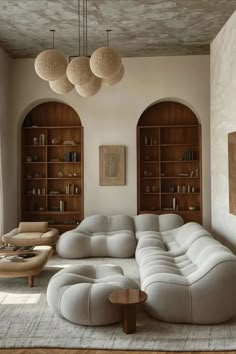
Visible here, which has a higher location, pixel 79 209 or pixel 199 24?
pixel 199 24

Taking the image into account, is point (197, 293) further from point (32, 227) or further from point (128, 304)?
point (32, 227)

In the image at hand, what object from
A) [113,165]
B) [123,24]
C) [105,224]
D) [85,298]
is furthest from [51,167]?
[85,298]

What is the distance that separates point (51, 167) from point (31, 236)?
2110mm

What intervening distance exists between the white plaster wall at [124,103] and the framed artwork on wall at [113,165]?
111 millimetres

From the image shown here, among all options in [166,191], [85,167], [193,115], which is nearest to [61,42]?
[85,167]

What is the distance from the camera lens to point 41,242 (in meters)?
6.80

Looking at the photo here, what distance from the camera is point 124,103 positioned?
816 centimetres

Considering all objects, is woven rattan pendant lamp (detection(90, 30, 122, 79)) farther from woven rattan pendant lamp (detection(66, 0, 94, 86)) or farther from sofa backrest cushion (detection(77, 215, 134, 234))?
sofa backrest cushion (detection(77, 215, 134, 234))

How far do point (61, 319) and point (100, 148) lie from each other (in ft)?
15.3

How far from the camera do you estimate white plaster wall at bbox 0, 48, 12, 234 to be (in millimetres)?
7598

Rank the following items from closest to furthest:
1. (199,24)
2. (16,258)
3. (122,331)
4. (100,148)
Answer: (122,331)
(16,258)
(199,24)
(100,148)

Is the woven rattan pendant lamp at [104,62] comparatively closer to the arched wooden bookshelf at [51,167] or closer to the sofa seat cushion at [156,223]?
the sofa seat cushion at [156,223]

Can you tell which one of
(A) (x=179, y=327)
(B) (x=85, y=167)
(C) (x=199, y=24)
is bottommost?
(A) (x=179, y=327)

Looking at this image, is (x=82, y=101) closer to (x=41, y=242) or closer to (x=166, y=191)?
(x=166, y=191)
